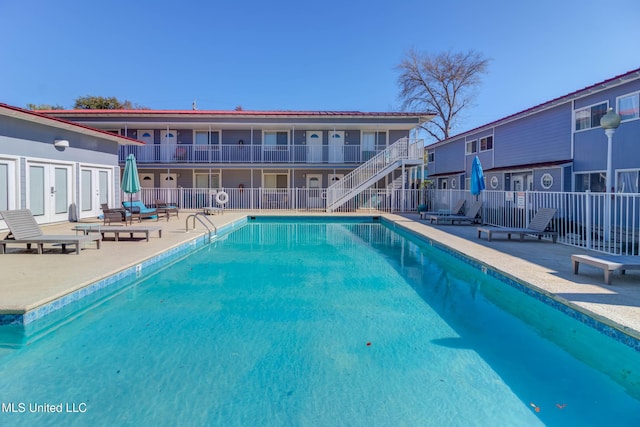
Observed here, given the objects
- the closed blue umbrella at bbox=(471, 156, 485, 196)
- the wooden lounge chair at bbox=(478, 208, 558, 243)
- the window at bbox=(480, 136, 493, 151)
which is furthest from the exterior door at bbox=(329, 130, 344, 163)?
the wooden lounge chair at bbox=(478, 208, 558, 243)

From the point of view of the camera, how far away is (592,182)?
A: 1286 cm

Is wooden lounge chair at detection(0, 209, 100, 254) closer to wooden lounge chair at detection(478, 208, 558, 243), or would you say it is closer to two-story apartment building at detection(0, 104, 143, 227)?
two-story apartment building at detection(0, 104, 143, 227)

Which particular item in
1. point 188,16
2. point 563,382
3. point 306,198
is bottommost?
point 563,382

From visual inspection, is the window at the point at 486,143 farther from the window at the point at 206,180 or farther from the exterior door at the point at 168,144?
the exterior door at the point at 168,144

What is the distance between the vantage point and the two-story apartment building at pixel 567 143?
11266 mm

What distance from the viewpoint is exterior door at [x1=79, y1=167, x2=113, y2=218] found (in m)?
15.1

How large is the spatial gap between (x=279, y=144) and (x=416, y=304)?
1907 cm

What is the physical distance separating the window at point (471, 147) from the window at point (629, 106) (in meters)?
9.50

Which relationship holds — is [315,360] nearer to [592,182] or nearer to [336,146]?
[592,182]

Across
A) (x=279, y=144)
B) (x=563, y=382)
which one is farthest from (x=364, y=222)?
(x=563, y=382)

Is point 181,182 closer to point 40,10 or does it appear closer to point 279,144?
point 279,144

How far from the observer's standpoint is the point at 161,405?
314 cm

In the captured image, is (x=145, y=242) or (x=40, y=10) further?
(x=40, y=10)

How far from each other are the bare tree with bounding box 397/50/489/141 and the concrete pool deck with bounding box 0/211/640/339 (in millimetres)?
29887
